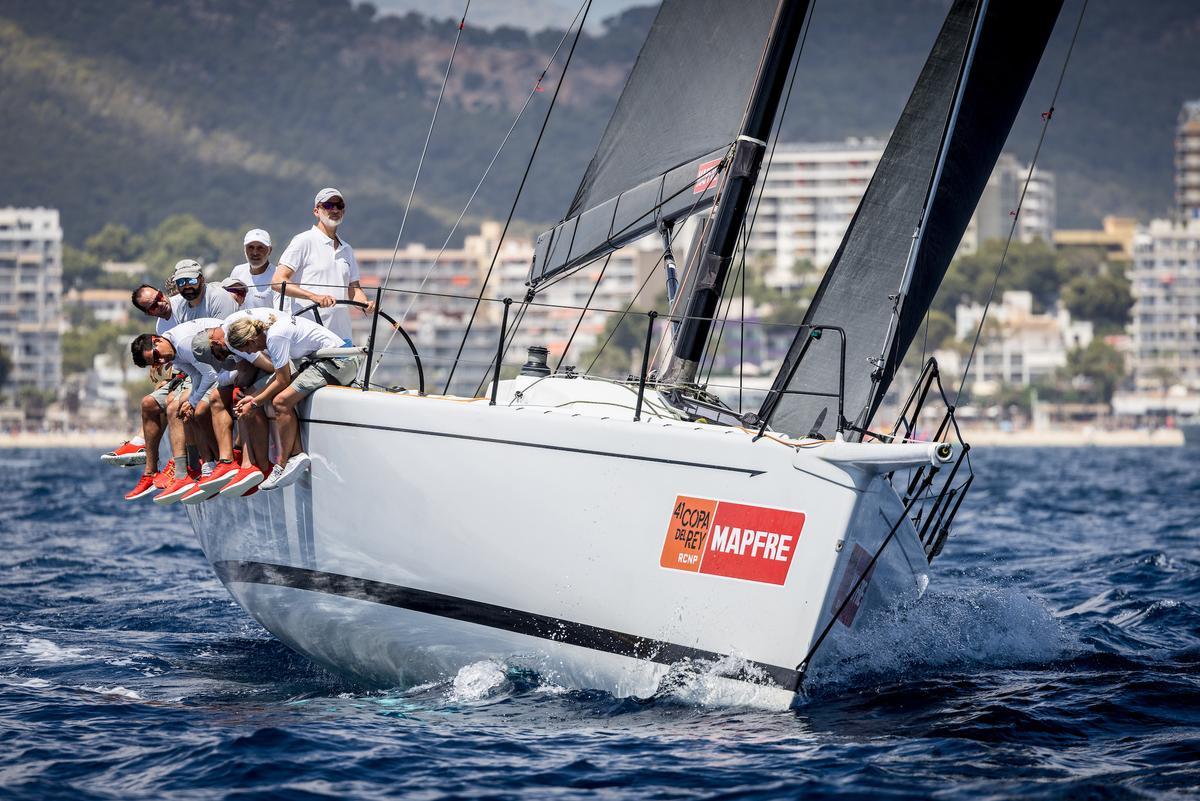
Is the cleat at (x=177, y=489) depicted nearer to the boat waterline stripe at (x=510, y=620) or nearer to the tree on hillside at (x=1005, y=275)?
the boat waterline stripe at (x=510, y=620)

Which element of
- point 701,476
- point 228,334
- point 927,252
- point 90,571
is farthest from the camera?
point 90,571

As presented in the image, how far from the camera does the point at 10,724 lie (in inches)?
257

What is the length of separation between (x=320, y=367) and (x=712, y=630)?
2266 mm

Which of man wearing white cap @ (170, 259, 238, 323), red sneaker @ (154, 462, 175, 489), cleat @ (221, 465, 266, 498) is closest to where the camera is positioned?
cleat @ (221, 465, 266, 498)

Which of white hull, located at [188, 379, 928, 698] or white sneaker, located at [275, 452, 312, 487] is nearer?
white hull, located at [188, 379, 928, 698]

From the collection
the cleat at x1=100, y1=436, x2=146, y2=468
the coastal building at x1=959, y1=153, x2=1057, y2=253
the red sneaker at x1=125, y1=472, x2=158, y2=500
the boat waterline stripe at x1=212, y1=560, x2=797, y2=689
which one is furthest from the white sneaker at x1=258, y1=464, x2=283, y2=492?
the coastal building at x1=959, y1=153, x2=1057, y2=253

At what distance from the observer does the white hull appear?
6348mm

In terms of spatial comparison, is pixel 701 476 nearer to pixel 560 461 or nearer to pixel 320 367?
pixel 560 461

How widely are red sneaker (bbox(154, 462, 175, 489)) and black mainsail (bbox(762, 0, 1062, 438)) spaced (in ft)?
10.1

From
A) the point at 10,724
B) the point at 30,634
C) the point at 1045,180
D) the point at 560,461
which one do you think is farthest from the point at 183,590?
the point at 1045,180

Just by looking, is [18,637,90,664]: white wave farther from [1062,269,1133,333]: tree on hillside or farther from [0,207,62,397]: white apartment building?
[1062,269,1133,333]: tree on hillside

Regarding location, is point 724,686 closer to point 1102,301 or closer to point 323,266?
point 323,266

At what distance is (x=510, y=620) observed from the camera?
6727mm

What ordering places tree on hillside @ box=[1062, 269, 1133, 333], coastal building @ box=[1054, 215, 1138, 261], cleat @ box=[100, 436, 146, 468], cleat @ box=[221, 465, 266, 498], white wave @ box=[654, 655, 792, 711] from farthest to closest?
coastal building @ box=[1054, 215, 1138, 261] → tree on hillside @ box=[1062, 269, 1133, 333] → cleat @ box=[100, 436, 146, 468] → cleat @ box=[221, 465, 266, 498] → white wave @ box=[654, 655, 792, 711]
